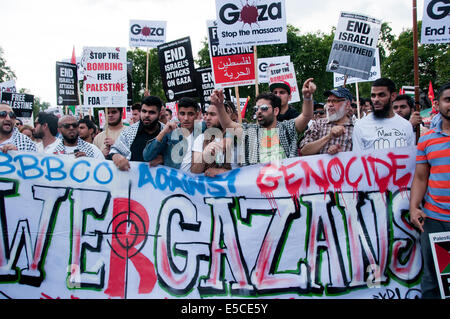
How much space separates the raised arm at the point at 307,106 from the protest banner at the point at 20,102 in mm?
8552

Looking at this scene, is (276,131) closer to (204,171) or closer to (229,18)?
(204,171)

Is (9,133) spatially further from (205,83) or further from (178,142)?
(205,83)

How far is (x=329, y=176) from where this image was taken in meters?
3.96

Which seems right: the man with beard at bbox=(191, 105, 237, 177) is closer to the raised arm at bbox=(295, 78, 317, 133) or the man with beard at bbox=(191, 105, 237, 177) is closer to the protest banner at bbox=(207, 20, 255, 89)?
the raised arm at bbox=(295, 78, 317, 133)

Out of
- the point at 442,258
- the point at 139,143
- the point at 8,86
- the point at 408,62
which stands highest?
the point at 408,62

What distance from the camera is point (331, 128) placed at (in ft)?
13.1

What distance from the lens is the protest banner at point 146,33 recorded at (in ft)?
31.1

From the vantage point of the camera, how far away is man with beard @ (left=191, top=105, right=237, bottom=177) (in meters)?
4.05

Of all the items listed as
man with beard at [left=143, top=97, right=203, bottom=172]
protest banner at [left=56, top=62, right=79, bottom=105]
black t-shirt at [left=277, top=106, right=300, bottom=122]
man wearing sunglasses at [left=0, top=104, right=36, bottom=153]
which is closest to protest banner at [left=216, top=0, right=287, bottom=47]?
black t-shirt at [left=277, top=106, right=300, bottom=122]

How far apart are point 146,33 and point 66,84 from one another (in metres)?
2.10

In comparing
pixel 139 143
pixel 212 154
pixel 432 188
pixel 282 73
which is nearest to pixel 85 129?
pixel 139 143

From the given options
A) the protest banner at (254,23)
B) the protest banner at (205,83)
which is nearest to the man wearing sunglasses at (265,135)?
the protest banner at (254,23)

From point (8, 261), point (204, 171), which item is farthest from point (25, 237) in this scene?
point (204, 171)

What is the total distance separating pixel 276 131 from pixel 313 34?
38.0m
